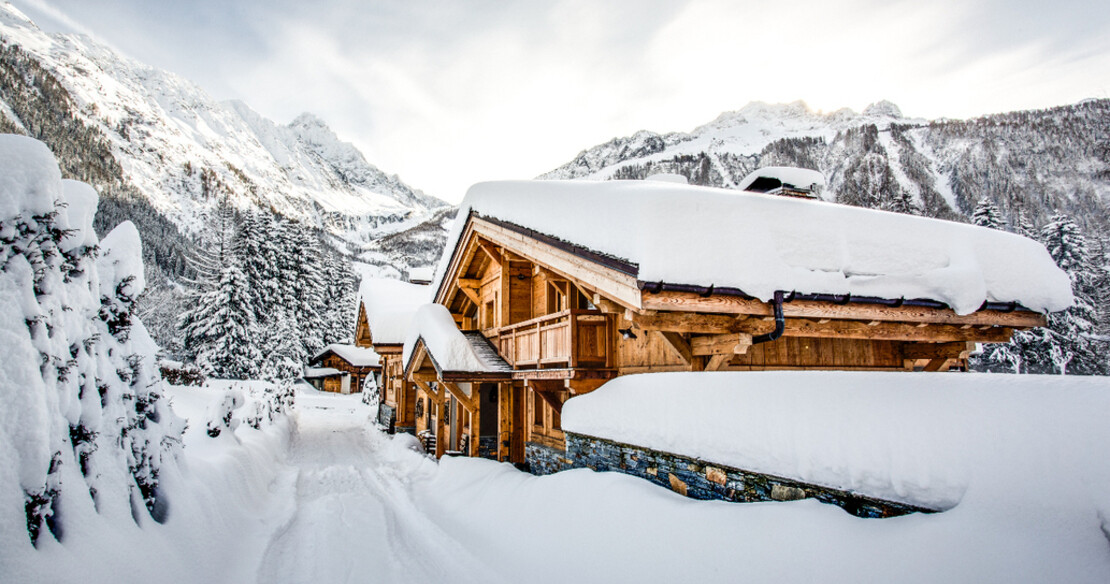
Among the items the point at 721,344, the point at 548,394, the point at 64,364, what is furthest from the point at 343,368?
the point at 721,344

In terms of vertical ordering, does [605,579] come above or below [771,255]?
below

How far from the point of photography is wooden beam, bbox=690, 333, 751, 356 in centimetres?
646

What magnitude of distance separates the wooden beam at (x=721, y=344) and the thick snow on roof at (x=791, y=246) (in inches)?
31.3

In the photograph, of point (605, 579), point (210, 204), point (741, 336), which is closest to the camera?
point (605, 579)

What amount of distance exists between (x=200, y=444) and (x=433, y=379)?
18.0 ft

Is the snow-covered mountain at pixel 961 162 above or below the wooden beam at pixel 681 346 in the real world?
above

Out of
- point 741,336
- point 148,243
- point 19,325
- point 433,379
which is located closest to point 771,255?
point 741,336

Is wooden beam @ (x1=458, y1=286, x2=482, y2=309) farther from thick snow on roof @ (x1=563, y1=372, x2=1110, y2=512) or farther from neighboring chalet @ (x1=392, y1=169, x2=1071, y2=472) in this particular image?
thick snow on roof @ (x1=563, y1=372, x2=1110, y2=512)

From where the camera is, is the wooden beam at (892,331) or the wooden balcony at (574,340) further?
the wooden balcony at (574,340)

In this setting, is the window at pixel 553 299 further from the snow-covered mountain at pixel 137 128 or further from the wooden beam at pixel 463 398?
the snow-covered mountain at pixel 137 128

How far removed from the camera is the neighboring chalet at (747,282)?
588 cm

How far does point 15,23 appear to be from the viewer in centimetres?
17525

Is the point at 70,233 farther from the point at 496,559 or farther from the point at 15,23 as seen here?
the point at 15,23

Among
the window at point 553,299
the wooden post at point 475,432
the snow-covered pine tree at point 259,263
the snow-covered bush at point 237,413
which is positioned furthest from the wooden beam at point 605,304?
the snow-covered pine tree at point 259,263
